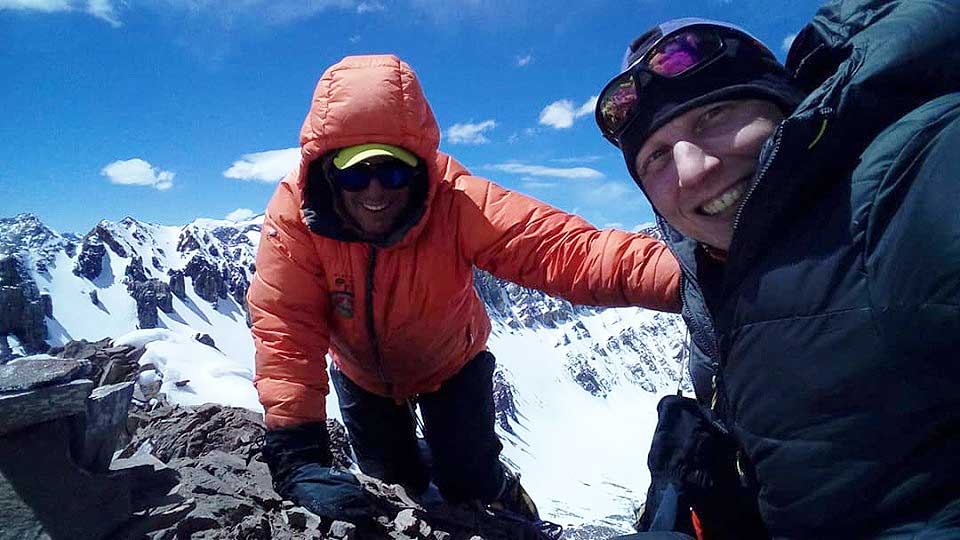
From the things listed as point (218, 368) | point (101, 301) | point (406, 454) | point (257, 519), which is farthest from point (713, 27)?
point (101, 301)

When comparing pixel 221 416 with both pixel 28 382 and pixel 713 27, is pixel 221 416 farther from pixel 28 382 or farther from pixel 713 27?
pixel 713 27

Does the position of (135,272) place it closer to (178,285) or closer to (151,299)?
(178,285)

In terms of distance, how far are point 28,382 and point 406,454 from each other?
3.41 m

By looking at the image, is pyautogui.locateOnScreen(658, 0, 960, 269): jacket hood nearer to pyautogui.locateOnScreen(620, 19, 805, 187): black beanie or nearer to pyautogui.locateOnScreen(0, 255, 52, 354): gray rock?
pyautogui.locateOnScreen(620, 19, 805, 187): black beanie

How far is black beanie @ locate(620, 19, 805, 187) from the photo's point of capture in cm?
232

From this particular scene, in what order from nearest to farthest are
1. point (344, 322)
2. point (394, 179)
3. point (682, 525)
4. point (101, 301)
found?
point (682, 525)
point (394, 179)
point (344, 322)
point (101, 301)

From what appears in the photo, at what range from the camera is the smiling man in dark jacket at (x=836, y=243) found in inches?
64.9

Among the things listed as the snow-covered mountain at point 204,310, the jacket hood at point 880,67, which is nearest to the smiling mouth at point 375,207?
the jacket hood at point 880,67

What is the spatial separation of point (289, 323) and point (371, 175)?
136 cm

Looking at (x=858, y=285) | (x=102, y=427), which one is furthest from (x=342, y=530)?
(x=858, y=285)

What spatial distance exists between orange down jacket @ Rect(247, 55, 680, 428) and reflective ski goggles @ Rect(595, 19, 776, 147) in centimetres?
134

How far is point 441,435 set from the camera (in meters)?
5.47

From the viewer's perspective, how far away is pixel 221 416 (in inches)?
275

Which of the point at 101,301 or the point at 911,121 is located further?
the point at 101,301
